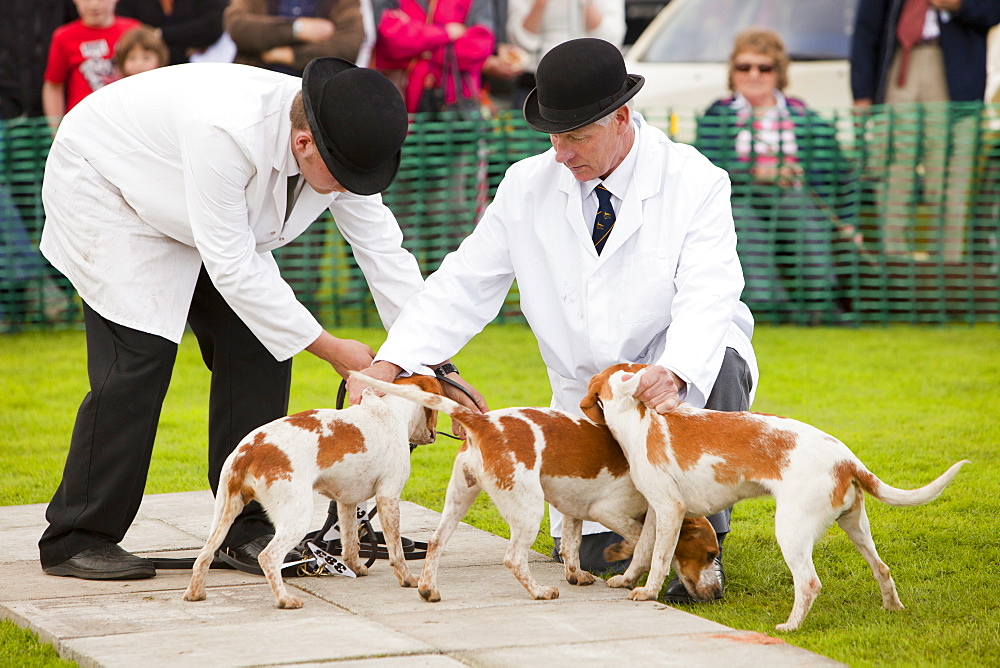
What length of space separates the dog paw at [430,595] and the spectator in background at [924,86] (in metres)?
7.49

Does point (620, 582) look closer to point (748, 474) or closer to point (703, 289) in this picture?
point (748, 474)

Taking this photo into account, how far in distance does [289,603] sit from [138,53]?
22.4 ft

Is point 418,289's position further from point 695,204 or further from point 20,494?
point 20,494

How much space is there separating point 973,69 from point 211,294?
26.9 ft

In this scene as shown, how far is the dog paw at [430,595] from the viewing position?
13.2 feet

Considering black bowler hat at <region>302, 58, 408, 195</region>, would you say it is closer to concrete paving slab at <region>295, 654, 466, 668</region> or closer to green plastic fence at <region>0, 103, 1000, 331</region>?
concrete paving slab at <region>295, 654, 466, 668</region>

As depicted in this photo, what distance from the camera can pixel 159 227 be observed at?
4.33 meters

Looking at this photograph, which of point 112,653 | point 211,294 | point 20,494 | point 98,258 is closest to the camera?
point 112,653

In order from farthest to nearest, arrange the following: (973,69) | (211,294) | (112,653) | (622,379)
Answer: 1. (973,69)
2. (211,294)
3. (622,379)
4. (112,653)

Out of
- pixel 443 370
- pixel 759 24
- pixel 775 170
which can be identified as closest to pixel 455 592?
pixel 443 370

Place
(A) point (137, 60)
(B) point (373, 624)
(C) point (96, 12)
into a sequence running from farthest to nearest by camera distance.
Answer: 1. (C) point (96, 12)
2. (A) point (137, 60)
3. (B) point (373, 624)

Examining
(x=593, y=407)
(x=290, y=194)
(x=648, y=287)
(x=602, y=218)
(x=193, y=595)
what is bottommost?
(x=193, y=595)

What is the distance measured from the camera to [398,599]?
4.08m

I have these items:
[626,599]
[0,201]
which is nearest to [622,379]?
[626,599]
